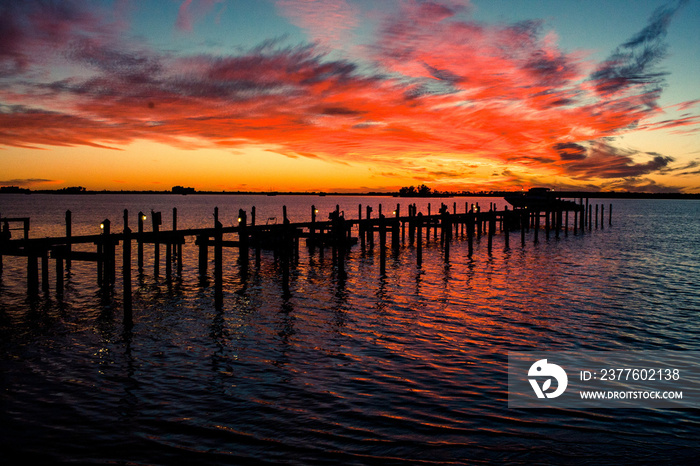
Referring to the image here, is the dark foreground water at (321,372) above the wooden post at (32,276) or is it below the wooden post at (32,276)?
below

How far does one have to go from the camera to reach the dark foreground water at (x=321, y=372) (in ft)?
25.2

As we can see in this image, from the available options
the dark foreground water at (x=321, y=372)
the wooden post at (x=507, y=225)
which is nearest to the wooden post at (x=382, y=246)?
the dark foreground water at (x=321, y=372)

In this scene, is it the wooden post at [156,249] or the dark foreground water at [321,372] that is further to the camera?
the wooden post at [156,249]

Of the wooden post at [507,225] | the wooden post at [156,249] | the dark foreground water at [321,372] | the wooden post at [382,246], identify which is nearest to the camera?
the dark foreground water at [321,372]

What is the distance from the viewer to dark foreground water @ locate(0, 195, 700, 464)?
25.2 ft

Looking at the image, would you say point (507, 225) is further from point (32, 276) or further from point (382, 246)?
point (32, 276)

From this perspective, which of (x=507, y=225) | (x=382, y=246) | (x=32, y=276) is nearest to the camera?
(x=32, y=276)

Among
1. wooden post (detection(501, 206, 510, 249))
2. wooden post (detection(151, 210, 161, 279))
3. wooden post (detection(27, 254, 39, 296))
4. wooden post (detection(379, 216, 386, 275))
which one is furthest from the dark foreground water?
wooden post (detection(501, 206, 510, 249))

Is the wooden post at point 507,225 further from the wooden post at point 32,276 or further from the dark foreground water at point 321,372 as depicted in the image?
the wooden post at point 32,276

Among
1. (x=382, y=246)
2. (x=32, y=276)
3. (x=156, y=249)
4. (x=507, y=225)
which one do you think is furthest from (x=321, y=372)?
(x=507, y=225)

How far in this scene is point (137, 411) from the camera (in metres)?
8.89

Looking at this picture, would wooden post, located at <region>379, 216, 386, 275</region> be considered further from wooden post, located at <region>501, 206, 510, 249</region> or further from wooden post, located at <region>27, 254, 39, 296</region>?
wooden post, located at <region>501, 206, 510, 249</region>

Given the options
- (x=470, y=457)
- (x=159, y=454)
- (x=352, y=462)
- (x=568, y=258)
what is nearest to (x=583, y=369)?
(x=470, y=457)

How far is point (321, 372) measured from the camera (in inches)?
434
